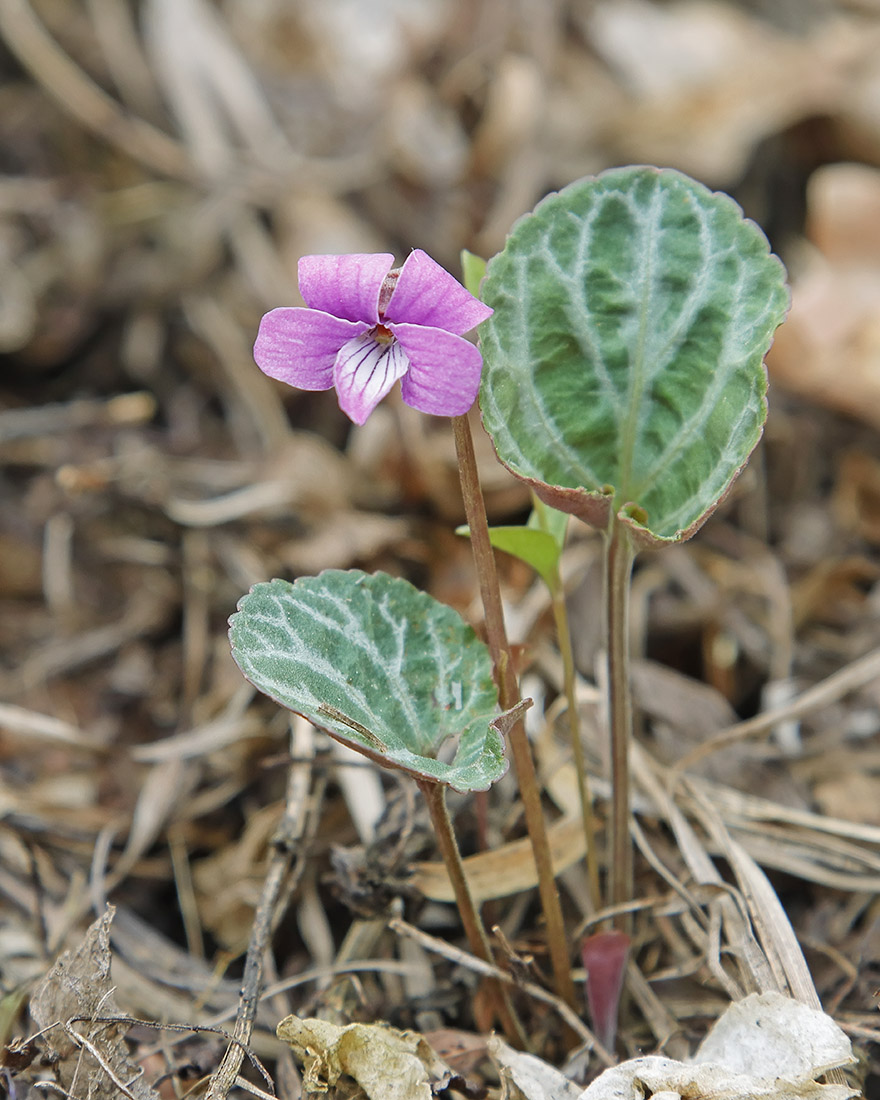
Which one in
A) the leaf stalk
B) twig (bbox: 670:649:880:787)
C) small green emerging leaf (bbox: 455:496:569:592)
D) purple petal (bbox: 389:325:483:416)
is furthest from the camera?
twig (bbox: 670:649:880:787)

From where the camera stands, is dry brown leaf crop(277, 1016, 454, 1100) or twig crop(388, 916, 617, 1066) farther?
twig crop(388, 916, 617, 1066)

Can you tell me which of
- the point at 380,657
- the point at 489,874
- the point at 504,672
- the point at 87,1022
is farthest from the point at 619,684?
the point at 87,1022

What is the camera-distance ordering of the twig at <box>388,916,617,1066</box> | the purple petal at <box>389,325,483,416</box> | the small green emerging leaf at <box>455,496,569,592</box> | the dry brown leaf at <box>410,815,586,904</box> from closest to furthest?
1. the purple petal at <box>389,325,483,416</box>
2. the small green emerging leaf at <box>455,496,569,592</box>
3. the twig at <box>388,916,617,1066</box>
4. the dry brown leaf at <box>410,815,586,904</box>

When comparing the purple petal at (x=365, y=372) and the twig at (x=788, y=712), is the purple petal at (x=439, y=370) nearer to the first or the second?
the purple petal at (x=365, y=372)

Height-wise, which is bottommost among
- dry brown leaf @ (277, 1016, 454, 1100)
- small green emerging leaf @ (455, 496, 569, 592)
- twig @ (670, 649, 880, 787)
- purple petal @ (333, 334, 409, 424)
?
twig @ (670, 649, 880, 787)

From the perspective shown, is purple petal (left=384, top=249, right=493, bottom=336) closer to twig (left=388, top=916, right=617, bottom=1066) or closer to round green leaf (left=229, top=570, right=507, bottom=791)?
round green leaf (left=229, top=570, right=507, bottom=791)

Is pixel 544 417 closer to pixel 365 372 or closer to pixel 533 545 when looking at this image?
pixel 533 545

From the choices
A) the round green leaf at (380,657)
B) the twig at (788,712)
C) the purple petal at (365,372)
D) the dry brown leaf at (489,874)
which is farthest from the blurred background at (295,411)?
the purple petal at (365,372)

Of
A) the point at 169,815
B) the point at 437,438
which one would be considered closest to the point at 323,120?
the point at 437,438

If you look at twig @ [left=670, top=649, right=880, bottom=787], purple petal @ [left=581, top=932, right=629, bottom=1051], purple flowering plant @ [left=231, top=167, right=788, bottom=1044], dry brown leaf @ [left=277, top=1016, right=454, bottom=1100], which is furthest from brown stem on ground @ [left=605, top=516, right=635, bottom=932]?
dry brown leaf @ [left=277, top=1016, right=454, bottom=1100]
